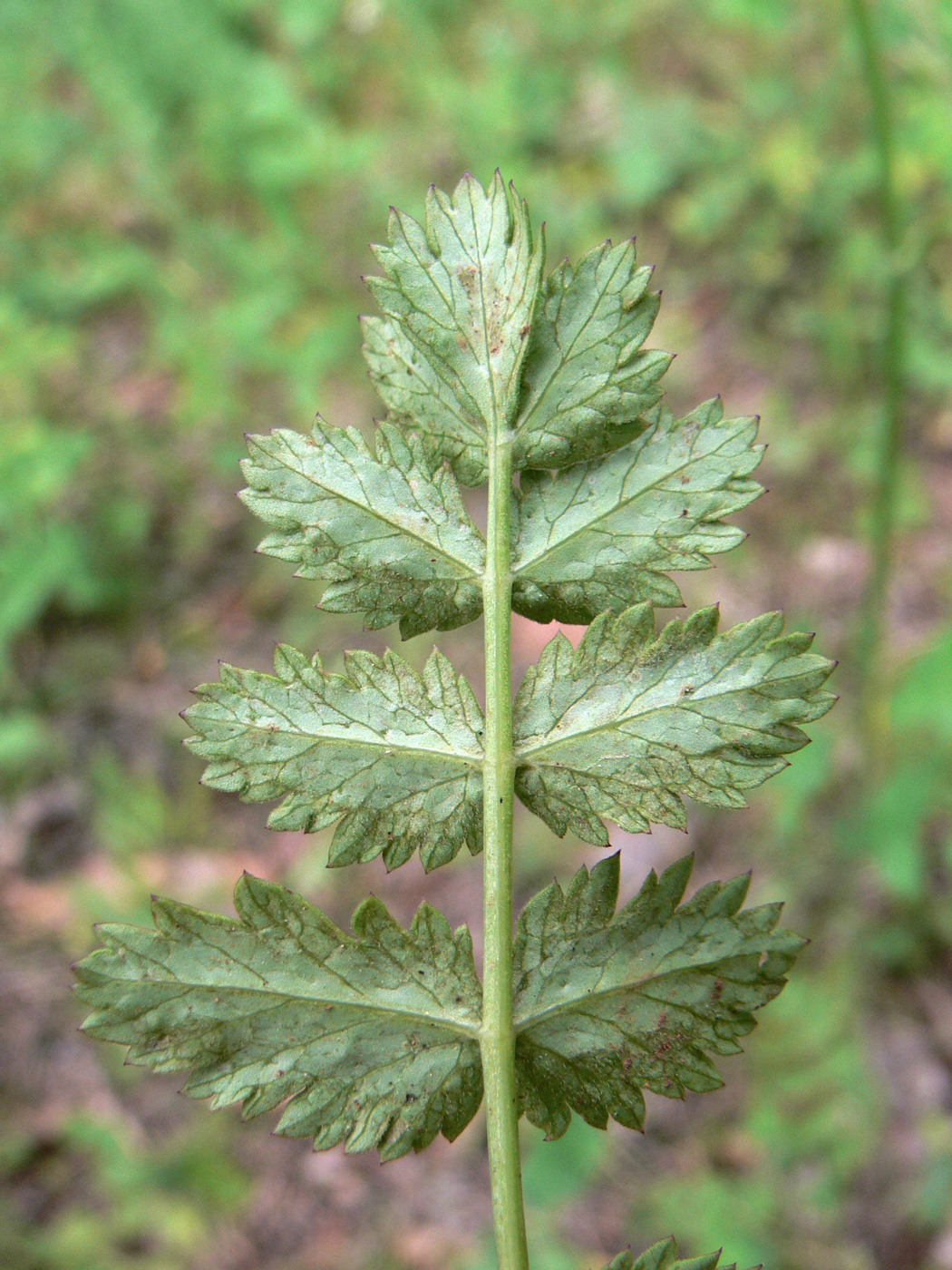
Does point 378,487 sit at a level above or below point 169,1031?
above

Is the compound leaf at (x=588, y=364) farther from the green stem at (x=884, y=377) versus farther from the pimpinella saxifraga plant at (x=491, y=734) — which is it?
the green stem at (x=884, y=377)

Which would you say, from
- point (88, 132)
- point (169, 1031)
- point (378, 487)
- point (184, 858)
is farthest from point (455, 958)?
point (88, 132)

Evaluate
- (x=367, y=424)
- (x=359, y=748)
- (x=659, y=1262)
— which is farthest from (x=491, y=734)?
(x=367, y=424)

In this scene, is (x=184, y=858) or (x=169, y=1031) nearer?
(x=169, y=1031)

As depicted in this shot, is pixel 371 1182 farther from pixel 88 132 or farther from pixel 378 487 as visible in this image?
pixel 88 132

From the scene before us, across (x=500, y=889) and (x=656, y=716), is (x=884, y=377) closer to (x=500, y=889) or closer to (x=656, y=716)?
(x=656, y=716)

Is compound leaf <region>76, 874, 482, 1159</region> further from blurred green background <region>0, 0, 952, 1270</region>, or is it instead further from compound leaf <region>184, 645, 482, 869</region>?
blurred green background <region>0, 0, 952, 1270</region>

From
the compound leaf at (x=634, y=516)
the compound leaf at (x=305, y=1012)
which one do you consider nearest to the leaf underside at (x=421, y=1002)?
the compound leaf at (x=305, y=1012)
